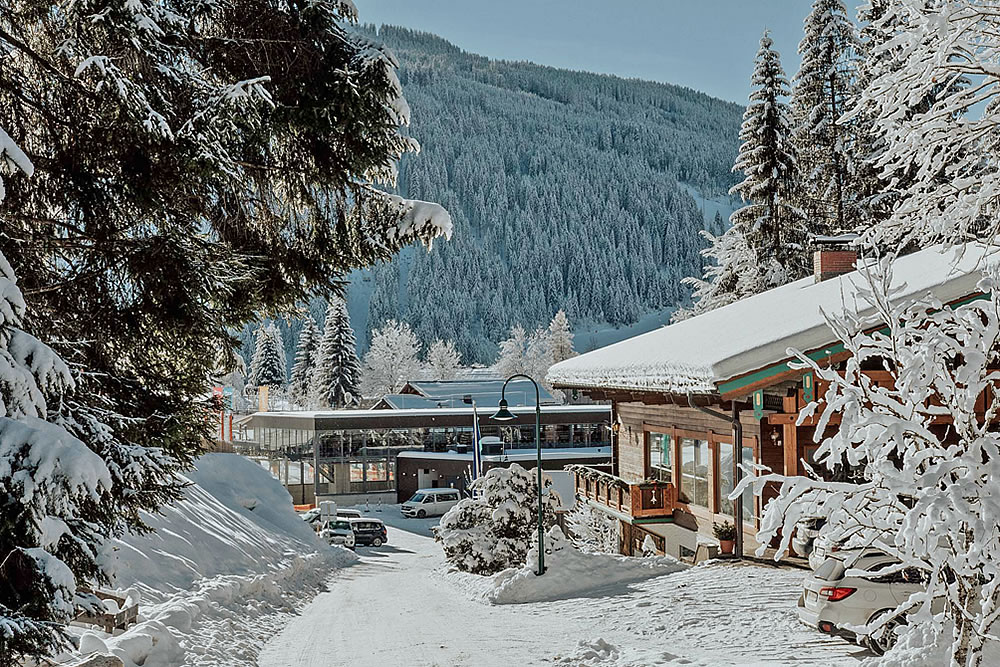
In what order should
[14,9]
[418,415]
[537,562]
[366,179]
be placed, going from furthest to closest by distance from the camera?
[418,415] → [537,562] → [366,179] → [14,9]

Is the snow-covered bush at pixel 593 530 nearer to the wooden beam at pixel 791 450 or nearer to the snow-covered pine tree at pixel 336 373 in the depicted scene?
the wooden beam at pixel 791 450

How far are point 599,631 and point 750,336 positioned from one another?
6.63m

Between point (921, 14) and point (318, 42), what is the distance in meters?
5.65

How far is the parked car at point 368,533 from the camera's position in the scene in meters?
42.0

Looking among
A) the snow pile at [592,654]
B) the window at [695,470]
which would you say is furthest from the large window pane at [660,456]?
the snow pile at [592,654]

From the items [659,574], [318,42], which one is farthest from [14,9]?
[659,574]

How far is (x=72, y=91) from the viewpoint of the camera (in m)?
7.82

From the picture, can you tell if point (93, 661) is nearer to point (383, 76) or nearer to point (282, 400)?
point (383, 76)

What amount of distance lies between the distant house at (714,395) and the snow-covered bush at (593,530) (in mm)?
479

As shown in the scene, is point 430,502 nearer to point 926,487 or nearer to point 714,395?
point 714,395

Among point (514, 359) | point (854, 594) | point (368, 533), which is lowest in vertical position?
point (368, 533)

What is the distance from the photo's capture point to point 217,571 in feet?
68.0

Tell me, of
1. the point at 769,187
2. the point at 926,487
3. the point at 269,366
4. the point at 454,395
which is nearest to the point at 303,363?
the point at 269,366

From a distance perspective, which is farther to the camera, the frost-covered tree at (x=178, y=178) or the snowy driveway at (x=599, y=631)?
the snowy driveway at (x=599, y=631)
